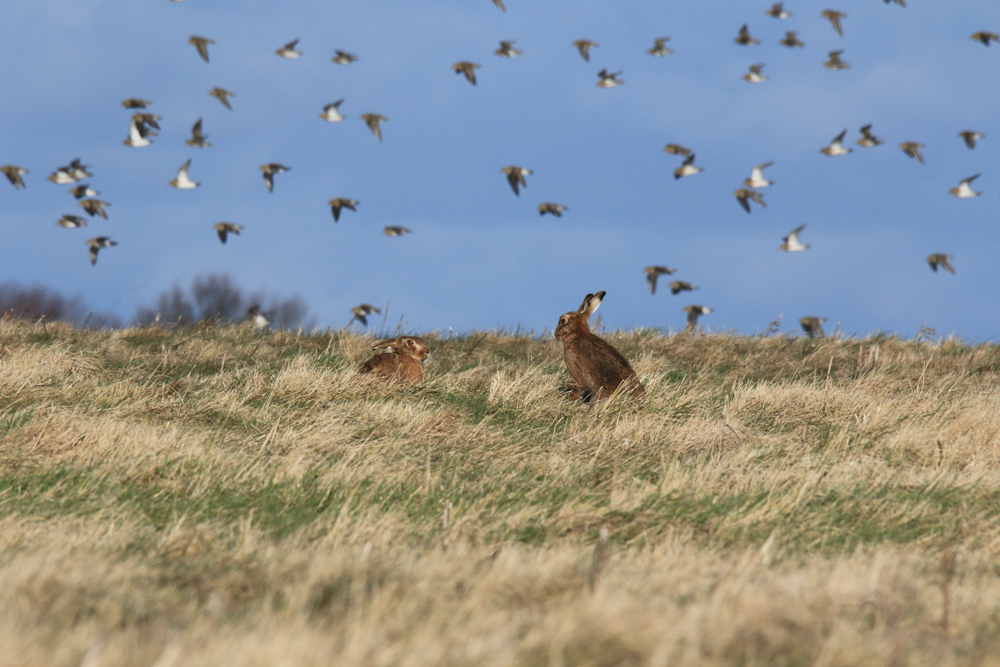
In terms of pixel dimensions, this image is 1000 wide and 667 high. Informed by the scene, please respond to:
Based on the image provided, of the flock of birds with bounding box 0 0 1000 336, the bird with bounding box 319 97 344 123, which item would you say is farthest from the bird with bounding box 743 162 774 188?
the bird with bounding box 319 97 344 123

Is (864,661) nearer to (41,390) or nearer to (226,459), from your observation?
(226,459)

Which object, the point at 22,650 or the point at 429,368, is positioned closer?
the point at 22,650

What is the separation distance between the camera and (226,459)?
622 centimetres

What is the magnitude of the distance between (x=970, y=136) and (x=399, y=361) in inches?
915

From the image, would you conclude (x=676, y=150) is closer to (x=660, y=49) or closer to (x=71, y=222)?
(x=660, y=49)

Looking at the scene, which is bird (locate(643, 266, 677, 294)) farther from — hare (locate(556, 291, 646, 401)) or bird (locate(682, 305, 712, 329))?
hare (locate(556, 291, 646, 401))

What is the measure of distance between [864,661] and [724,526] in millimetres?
2250

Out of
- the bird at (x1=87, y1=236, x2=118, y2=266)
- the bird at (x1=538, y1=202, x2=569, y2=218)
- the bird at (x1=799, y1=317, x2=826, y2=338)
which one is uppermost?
the bird at (x1=538, y1=202, x2=569, y2=218)

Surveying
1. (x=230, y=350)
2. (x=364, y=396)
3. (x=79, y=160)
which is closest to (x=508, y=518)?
(x=364, y=396)

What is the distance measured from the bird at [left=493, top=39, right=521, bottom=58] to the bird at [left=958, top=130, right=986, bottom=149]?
44.1 ft

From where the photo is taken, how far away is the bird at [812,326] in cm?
1594

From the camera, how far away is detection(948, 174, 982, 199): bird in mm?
25266

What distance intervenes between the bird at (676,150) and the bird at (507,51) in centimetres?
570

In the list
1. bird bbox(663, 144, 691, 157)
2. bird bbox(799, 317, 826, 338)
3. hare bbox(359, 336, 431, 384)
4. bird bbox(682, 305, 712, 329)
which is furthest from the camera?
bird bbox(663, 144, 691, 157)
